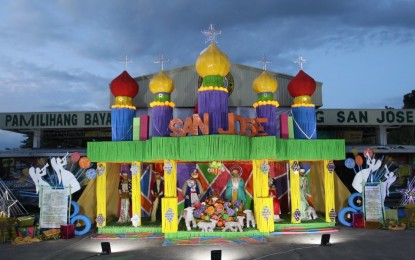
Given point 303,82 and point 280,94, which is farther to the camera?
point 280,94

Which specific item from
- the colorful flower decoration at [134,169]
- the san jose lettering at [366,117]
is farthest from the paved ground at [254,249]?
the san jose lettering at [366,117]

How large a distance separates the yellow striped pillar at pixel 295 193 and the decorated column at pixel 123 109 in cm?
664

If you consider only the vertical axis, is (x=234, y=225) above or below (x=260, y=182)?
below

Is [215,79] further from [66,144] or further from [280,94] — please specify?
[66,144]

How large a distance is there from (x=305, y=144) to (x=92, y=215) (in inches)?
358

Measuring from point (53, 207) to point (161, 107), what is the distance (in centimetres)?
555

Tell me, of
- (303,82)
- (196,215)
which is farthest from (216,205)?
(303,82)

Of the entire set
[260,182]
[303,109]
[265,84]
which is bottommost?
[260,182]

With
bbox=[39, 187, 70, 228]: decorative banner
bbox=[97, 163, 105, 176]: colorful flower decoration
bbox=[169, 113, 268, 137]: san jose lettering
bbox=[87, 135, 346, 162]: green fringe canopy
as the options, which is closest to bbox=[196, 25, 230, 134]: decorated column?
bbox=[169, 113, 268, 137]: san jose lettering

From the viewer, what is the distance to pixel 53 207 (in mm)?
13734

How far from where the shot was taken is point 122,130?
15.0 metres

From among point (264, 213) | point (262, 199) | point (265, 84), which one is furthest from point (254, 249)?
point (265, 84)

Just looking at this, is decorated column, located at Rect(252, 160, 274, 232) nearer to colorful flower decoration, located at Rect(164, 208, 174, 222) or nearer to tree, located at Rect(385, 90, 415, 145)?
colorful flower decoration, located at Rect(164, 208, 174, 222)

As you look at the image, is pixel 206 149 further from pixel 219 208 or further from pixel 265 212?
pixel 265 212
